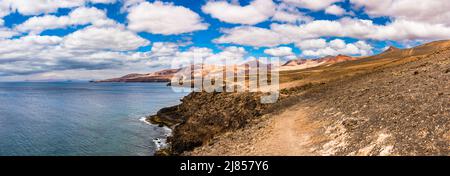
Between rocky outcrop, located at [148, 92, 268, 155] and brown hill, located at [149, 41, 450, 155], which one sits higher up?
brown hill, located at [149, 41, 450, 155]

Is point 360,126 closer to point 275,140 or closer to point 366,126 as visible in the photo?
point 366,126

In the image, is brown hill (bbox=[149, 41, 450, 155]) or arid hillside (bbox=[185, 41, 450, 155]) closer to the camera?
arid hillside (bbox=[185, 41, 450, 155])

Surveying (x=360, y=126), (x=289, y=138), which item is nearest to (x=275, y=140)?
(x=289, y=138)

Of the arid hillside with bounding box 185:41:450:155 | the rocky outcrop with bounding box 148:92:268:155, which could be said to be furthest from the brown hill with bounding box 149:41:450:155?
the rocky outcrop with bounding box 148:92:268:155

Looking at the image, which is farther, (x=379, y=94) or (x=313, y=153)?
(x=379, y=94)

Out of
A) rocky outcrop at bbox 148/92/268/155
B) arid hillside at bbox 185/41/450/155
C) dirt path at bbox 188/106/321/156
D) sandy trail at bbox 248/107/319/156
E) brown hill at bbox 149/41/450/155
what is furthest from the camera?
rocky outcrop at bbox 148/92/268/155

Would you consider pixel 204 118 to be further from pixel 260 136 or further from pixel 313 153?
pixel 313 153

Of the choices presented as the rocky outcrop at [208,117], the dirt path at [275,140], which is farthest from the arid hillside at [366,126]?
the rocky outcrop at [208,117]

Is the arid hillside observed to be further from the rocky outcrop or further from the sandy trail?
the rocky outcrop

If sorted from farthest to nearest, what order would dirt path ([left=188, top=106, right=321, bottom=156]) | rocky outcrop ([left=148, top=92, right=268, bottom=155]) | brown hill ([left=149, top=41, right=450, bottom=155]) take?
rocky outcrop ([left=148, top=92, right=268, bottom=155]) → dirt path ([left=188, top=106, right=321, bottom=156]) → brown hill ([left=149, top=41, right=450, bottom=155])

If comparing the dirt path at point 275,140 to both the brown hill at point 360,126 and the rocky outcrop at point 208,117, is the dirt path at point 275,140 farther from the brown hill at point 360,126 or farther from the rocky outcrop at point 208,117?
the rocky outcrop at point 208,117

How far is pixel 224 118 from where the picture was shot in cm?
5372
